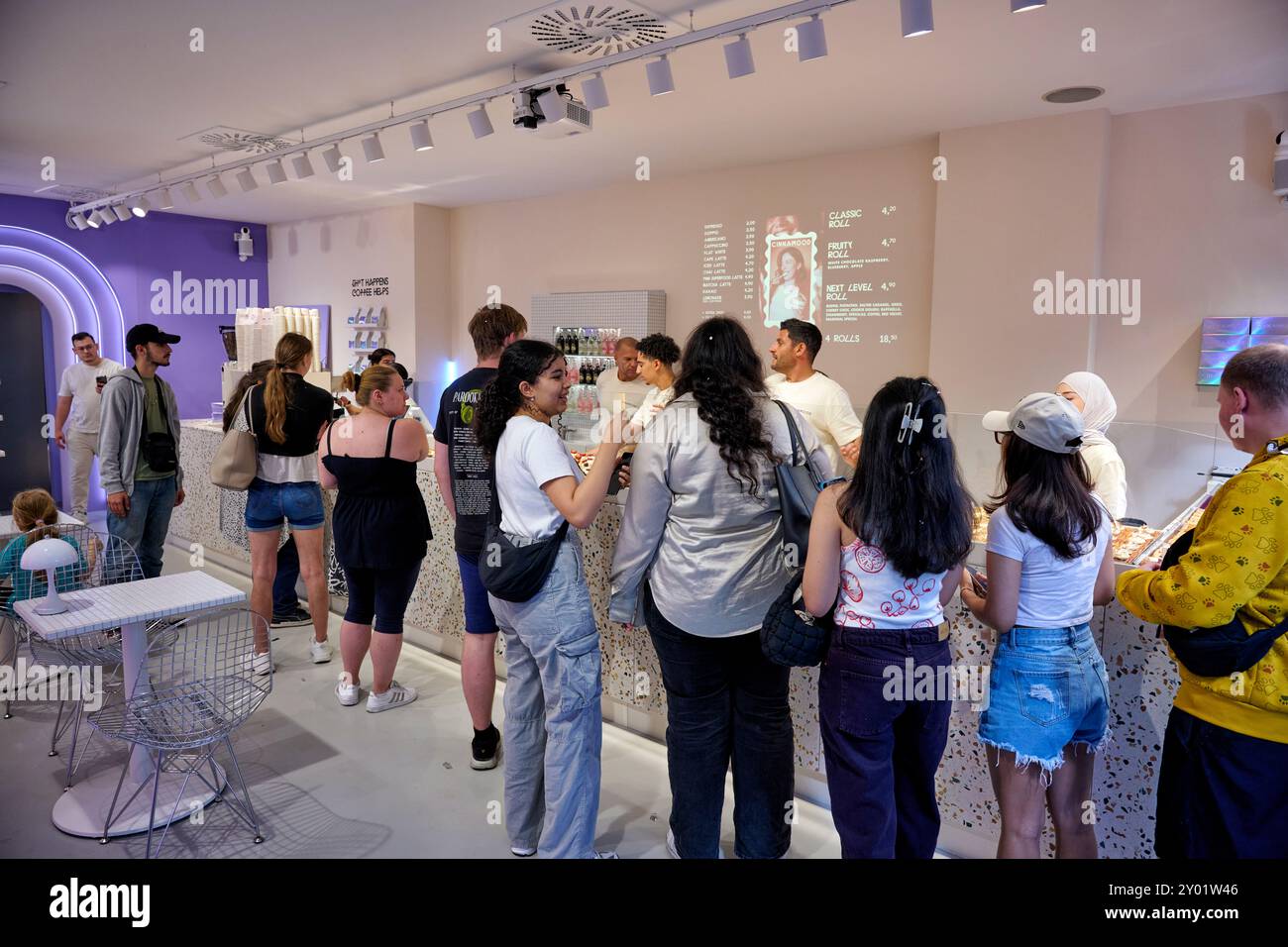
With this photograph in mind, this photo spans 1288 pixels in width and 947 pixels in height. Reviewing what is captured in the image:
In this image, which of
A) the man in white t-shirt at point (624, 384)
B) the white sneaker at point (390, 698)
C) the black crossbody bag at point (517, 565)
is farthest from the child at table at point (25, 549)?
the man in white t-shirt at point (624, 384)

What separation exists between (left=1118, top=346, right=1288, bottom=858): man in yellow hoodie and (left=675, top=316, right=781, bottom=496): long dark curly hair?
35.2 inches

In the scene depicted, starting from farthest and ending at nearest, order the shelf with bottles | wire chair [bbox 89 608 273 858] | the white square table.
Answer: the shelf with bottles, the white square table, wire chair [bbox 89 608 273 858]

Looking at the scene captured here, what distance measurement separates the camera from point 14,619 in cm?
312

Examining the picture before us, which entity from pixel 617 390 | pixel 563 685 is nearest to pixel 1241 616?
pixel 563 685

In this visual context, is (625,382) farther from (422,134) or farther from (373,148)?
(373,148)

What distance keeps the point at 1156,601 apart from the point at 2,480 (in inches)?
395

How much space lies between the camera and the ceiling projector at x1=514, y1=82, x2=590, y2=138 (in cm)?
446

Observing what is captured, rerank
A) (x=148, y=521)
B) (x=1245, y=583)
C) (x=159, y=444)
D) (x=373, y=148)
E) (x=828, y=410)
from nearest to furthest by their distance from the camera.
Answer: (x=1245, y=583)
(x=828, y=410)
(x=159, y=444)
(x=148, y=521)
(x=373, y=148)

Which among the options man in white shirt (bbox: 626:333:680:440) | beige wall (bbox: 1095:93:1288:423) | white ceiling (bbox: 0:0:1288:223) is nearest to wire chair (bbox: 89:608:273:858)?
man in white shirt (bbox: 626:333:680:440)

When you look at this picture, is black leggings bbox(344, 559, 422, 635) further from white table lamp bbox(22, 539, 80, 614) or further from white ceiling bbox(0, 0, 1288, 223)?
white ceiling bbox(0, 0, 1288, 223)

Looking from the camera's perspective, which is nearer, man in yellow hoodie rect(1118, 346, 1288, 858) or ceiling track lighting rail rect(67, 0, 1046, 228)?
man in yellow hoodie rect(1118, 346, 1288, 858)

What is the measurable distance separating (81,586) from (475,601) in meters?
1.68

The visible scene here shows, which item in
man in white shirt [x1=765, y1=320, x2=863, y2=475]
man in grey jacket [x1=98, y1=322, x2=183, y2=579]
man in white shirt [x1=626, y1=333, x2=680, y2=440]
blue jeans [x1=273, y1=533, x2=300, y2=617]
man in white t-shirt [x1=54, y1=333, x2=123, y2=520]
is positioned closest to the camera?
man in white shirt [x1=765, y1=320, x2=863, y2=475]

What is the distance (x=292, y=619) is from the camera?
185 inches
